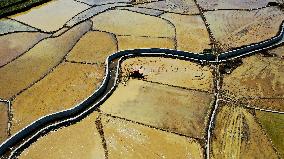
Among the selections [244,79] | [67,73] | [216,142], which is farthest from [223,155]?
[67,73]

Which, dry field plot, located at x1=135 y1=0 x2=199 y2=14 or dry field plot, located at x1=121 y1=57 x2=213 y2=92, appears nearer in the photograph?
dry field plot, located at x1=121 y1=57 x2=213 y2=92

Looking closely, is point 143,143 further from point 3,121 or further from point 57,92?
point 3,121

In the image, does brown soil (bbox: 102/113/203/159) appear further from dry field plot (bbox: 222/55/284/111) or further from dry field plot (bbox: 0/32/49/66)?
dry field plot (bbox: 0/32/49/66)

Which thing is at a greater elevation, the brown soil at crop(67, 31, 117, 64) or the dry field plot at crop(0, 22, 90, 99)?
the brown soil at crop(67, 31, 117, 64)

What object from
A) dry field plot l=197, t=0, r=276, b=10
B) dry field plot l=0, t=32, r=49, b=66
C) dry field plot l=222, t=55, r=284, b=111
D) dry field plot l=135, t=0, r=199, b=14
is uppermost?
dry field plot l=197, t=0, r=276, b=10

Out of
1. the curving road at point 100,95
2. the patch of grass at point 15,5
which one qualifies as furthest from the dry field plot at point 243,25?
the patch of grass at point 15,5

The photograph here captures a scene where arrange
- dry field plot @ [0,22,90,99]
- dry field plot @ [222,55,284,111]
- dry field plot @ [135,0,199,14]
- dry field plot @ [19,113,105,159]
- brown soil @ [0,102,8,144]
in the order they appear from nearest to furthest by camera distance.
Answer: dry field plot @ [19,113,105,159]
brown soil @ [0,102,8,144]
dry field plot @ [222,55,284,111]
dry field plot @ [0,22,90,99]
dry field plot @ [135,0,199,14]

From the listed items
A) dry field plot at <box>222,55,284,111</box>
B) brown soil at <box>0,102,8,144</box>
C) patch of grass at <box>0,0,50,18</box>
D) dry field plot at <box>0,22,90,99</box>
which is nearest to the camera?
brown soil at <box>0,102,8,144</box>

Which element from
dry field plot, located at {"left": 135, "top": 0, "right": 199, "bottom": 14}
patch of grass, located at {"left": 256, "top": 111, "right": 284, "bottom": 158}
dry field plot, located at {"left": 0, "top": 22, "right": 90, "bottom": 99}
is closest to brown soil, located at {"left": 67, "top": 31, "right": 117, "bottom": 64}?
dry field plot, located at {"left": 0, "top": 22, "right": 90, "bottom": 99}
